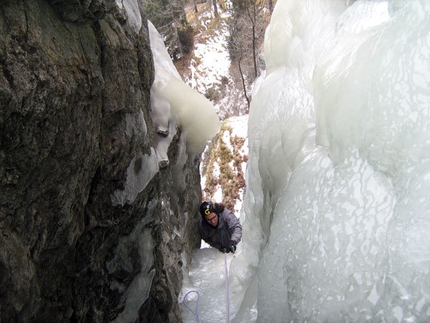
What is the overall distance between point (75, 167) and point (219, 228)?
2.88m

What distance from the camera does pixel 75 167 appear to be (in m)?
1.61

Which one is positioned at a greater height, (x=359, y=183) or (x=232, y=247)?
(x=359, y=183)

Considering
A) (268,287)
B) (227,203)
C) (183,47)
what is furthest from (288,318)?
(183,47)

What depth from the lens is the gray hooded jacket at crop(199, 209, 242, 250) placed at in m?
4.25

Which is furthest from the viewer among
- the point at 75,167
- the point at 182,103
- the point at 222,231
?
the point at 222,231

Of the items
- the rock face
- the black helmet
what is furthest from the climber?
the rock face

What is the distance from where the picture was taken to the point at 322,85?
221 cm

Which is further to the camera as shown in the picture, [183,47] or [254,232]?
[183,47]

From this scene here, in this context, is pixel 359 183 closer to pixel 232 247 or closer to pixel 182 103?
pixel 182 103

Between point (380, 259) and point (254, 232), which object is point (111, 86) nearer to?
point (380, 259)

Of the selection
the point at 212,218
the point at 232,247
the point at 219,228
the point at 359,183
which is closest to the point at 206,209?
the point at 212,218

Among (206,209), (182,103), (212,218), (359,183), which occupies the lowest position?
(212,218)

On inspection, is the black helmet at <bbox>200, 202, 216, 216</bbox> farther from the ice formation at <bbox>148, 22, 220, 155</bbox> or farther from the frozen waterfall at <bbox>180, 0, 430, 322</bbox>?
the frozen waterfall at <bbox>180, 0, 430, 322</bbox>

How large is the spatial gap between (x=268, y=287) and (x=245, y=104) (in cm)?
1113
